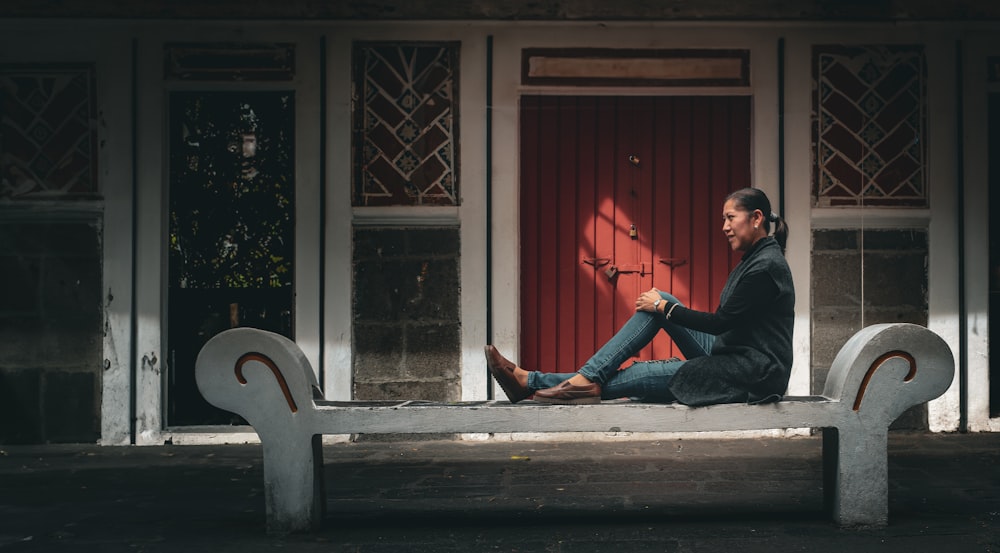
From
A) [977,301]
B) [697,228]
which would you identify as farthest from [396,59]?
[977,301]

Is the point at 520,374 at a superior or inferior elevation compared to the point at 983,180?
inferior

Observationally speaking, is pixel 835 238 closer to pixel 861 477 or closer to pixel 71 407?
pixel 861 477

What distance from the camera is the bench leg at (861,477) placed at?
493 centimetres

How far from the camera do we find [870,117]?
8.24m

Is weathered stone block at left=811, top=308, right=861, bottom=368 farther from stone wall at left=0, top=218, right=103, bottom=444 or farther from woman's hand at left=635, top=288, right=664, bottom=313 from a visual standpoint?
stone wall at left=0, top=218, right=103, bottom=444

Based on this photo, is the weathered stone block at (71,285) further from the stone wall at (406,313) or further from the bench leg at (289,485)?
the bench leg at (289,485)

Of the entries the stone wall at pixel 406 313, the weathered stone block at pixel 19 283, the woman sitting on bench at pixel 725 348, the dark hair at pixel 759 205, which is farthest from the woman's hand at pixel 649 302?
the weathered stone block at pixel 19 283

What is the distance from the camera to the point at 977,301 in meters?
8.25

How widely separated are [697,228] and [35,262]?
5.44 meters

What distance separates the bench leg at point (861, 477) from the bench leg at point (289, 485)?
8.53 feet

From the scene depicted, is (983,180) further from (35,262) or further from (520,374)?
(35,262)

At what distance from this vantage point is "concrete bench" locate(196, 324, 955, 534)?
16.0 feet

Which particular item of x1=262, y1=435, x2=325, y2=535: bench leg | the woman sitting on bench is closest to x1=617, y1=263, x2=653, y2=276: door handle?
the woman sitting on bench

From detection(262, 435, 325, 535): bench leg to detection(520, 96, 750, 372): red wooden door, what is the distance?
143 inches
